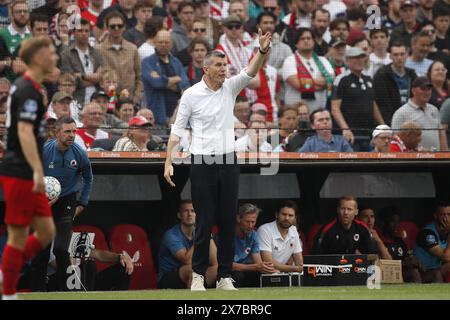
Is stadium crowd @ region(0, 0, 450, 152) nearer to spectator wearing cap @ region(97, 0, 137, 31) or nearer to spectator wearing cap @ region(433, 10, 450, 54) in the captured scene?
spectator wearing cap @ region(97, 0, 137, 31)

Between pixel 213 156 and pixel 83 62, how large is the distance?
4.62 metres

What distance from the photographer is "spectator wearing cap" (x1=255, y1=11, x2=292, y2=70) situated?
51.8 ft

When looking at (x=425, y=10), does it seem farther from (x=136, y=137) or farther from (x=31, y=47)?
(x=31, y=47)

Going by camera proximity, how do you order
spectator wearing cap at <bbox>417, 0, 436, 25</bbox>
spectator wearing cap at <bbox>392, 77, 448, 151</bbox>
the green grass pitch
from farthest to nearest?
1. spectator wearing cap at <bbox>417, 0, 436, 25</bbox>
2. spectator wearing cap at <bbox>392, 77, 448, 151</bbox>
3. the green grass pitch

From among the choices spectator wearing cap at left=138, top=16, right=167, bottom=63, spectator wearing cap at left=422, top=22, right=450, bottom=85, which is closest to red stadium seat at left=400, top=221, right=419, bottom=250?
spectator wearing cap at left=422, top=22, right=450, bottom=85

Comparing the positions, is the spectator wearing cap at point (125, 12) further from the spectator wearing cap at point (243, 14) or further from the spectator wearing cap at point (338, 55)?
the spectator wearing cap at point (338, 55)

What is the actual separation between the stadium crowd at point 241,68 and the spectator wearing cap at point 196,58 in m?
0.02

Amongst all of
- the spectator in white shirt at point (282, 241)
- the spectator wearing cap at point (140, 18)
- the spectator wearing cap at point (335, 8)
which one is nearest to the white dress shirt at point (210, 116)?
the spectator in white shirt at point (282, 241)

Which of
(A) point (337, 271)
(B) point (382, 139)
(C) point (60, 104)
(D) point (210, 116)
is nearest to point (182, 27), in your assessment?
(C) point (60, 104)

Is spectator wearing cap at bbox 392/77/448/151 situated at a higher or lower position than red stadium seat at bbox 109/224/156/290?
higher

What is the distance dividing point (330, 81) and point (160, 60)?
8.27 feet

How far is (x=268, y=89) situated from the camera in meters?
15.3

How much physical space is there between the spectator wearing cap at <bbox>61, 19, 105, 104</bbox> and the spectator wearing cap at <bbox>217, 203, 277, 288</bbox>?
8.95ft

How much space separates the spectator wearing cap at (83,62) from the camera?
1397cm
